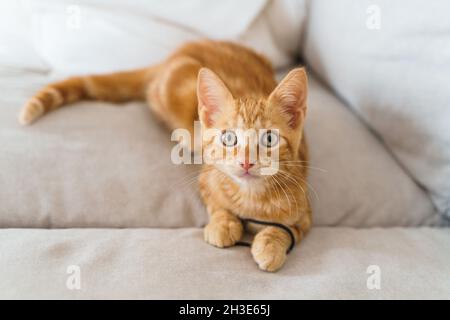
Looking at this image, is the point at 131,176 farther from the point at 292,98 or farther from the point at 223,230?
the point at 292,98

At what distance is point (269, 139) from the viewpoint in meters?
1.04

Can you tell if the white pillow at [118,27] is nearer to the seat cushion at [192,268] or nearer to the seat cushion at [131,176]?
the seat cushion at [131,176]

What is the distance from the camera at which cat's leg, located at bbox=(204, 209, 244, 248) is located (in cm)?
107

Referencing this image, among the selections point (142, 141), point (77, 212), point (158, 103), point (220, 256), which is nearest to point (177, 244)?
point (220, 256)

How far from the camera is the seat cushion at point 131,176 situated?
1.18m

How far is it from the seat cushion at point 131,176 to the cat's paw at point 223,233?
12cm

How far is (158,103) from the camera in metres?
1.50

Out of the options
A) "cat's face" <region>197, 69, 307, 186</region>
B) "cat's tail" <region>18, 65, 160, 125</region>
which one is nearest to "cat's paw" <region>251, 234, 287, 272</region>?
"cat's face" <region>197, 69, 307, 186</region>

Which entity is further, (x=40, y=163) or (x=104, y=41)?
(x=104, y=41)

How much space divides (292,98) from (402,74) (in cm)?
47

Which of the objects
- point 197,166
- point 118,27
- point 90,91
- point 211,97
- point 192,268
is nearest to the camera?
point 192,268

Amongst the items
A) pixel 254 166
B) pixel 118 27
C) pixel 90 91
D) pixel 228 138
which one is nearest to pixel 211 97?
pixel 228 138
